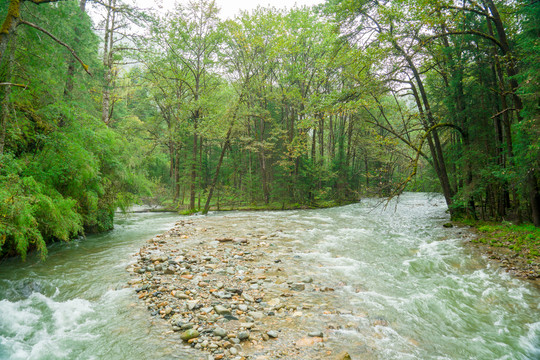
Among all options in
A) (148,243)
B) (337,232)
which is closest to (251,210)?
(337,232)

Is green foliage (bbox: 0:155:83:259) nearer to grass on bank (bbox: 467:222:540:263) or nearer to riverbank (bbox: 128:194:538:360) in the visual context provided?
riverbank (bbox: 128:194:538:360)

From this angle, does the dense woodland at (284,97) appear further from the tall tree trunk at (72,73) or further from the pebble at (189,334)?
the pebble at (189,334)

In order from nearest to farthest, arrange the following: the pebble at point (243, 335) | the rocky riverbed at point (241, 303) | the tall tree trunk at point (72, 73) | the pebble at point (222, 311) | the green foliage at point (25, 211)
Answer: the rocky riverbed at point (241, 303)
the pebble at point (243, 335)
the pebble at point (222, 311)
the green foliage at point (25, 211)
the tall tree trunk at point (72, 73)

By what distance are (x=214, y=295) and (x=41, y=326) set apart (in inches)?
99.5

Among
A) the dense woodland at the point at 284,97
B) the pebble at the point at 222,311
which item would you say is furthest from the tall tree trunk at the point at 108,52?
the pebble at the point at 222,311

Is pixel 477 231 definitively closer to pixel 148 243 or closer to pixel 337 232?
pixel 337 232

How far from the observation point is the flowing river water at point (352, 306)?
11.2ft

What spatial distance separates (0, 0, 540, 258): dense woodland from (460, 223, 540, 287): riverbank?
822 mm

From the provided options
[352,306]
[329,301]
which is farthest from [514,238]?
[329,301]

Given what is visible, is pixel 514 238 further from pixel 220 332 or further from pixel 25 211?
pixel 25 211

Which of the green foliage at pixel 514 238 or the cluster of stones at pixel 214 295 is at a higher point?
the green foliage at pixel 514 238

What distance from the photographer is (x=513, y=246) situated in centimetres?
752

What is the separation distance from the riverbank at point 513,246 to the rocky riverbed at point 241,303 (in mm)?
4702

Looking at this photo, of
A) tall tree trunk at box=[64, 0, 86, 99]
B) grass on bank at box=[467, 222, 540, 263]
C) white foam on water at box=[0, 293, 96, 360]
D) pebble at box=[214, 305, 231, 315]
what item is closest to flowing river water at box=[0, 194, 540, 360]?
white foam on water at box=[0, 293, 96, 360]
